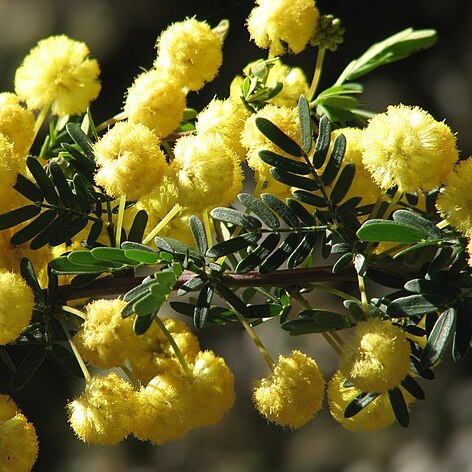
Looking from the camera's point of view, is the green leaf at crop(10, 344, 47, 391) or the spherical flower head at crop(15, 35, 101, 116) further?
the spherical flower head at crop(15, 35, 101, 116)

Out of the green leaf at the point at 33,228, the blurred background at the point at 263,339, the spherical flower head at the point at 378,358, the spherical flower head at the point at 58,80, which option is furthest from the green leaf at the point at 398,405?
the blurred background at the point at 263,339

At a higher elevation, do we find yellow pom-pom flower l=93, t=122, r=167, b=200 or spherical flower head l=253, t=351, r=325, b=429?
yellow pom-pom flower l=93, t=122, r=167, b=200

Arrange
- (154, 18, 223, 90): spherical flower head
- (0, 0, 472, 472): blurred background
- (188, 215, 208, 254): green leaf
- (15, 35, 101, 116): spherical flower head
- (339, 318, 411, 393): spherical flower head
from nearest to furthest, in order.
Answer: (339, 318, 411, 393): spherical flower head
(188, 215, 208, 254): green leaf
(154, 18, 223, 90): spherical flower head
(15, 35, 101, 116): spherical flower head
(0, 0, 472, 472): blurred background

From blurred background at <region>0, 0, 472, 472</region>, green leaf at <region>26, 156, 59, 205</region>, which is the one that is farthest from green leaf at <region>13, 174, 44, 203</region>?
blurred background at <region>0, 0, 472, 472</region>

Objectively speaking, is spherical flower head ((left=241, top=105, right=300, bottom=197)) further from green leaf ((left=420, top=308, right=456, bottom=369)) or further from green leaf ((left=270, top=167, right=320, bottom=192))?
green leaf ((left=420, top=308, right=456, bottom=369))

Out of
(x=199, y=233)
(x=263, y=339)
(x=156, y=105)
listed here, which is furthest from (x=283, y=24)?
(x=263, y=339)

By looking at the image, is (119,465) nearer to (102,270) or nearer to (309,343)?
(309,343)

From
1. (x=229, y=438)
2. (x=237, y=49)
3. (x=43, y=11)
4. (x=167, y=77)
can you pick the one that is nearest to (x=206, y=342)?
(x=229, y=438)

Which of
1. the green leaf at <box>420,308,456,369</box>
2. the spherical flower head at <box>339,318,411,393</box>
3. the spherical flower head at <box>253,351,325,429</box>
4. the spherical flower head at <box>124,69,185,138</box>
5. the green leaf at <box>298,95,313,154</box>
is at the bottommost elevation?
the spherical flower head at <box>253,351,325,429</box>
